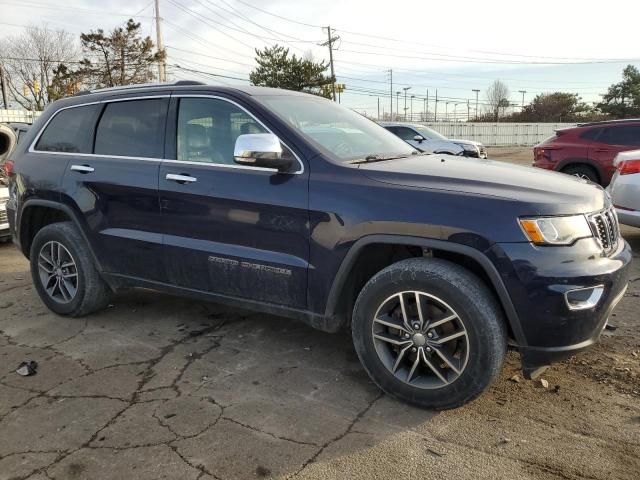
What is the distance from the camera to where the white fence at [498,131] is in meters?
43.5

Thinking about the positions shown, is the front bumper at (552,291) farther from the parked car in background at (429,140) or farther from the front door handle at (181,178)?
the parked car in background at (429,140)

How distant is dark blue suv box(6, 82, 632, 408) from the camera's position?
274 cm

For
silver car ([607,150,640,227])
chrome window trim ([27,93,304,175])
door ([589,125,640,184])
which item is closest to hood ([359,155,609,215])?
chrome window trim ([27,93,304,175])

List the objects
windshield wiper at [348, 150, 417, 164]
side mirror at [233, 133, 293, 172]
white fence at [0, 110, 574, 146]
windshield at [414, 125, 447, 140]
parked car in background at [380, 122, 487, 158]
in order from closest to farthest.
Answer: side mirror at [233, 133, 293, 172], windshield wiper at [348, 150, 417, 164], parked car in background at [380, 122, 487, 158], windshield at [414, 125, 447, 140], white fence at [0, 110, 574, 146]

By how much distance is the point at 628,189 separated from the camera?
612 cm

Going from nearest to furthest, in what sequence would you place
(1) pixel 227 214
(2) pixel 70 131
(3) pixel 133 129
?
(1) pixel 227 214 → (3) pixel 133 129 → (2) pixel 70 131

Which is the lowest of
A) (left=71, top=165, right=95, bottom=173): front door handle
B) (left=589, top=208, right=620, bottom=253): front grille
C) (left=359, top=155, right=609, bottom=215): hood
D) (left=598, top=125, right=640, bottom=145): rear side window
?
(left=589, top=208, right=620, bottom=253): front grille

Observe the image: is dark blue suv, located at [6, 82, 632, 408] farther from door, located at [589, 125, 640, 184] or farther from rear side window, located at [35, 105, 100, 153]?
door, located at [589, 125, 640, 184]

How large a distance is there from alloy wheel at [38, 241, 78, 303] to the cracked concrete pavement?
408mm

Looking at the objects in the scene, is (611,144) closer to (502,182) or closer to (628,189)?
(628,189)

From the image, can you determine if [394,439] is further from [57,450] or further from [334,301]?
[57,450]

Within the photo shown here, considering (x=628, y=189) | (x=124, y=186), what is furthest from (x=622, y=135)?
(x=124, y=186)

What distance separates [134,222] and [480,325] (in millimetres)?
2514

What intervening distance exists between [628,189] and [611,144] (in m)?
4.42
